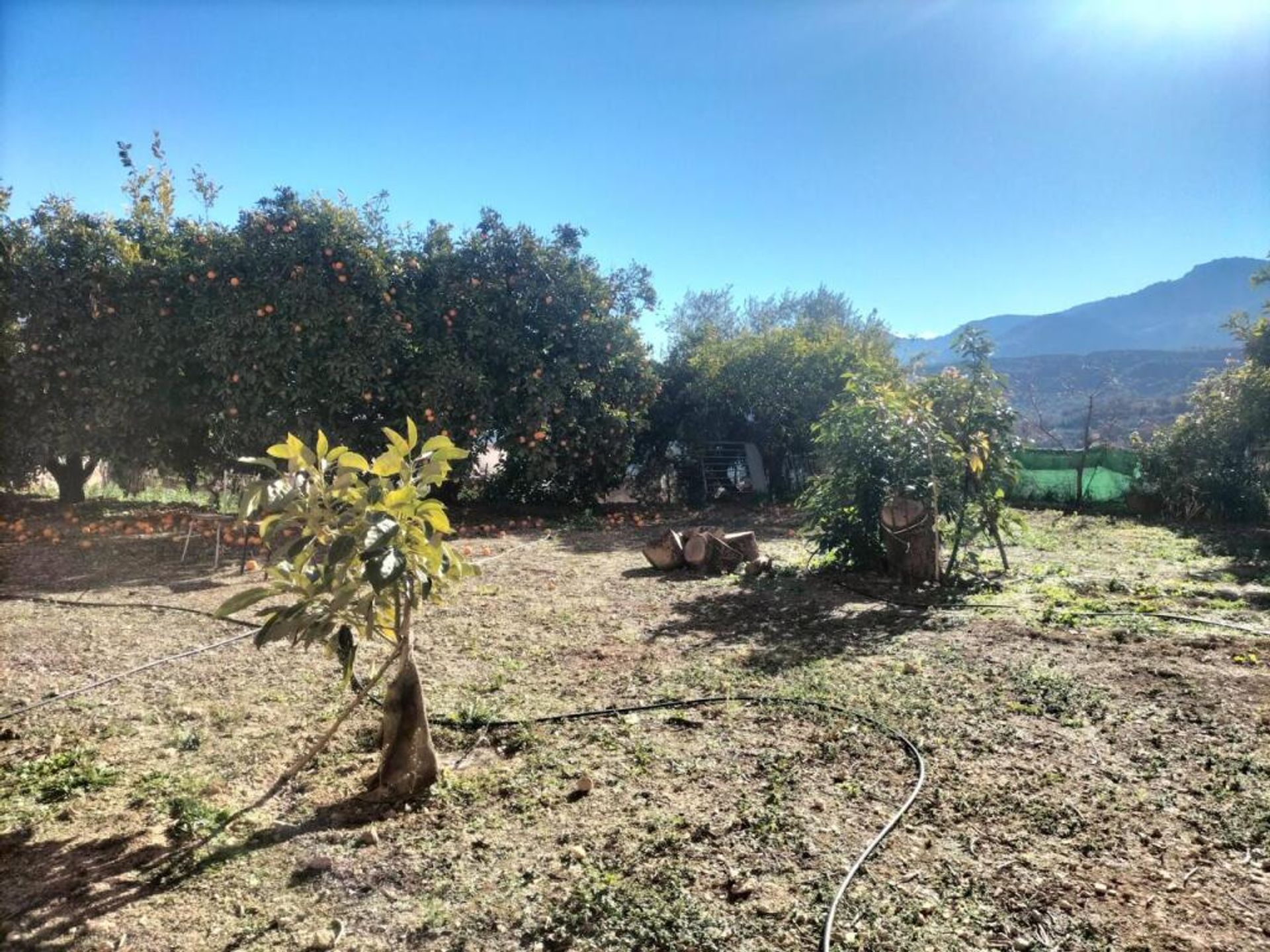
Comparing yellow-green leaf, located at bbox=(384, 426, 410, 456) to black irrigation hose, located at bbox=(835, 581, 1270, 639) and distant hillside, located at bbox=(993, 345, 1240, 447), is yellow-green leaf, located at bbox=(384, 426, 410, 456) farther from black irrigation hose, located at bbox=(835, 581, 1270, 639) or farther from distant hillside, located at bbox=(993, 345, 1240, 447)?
distant hillside, located at bbox=(993, 345, 1240, 447)

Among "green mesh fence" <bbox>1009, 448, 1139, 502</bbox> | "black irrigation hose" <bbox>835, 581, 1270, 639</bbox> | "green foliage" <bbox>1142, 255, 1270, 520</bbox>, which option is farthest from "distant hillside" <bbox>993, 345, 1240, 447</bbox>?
"black irrigation hose" <bbox>835, 581, 1270, 639</bbox>

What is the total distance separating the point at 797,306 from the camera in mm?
29531

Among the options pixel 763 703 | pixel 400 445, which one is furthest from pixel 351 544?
pixel 763 703

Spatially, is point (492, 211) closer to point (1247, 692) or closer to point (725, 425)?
point (725, 425)

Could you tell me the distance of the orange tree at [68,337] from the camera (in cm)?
794

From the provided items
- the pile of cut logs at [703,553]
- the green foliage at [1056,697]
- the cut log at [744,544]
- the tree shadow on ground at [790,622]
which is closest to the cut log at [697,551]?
the pile of cut logs at [703,553]

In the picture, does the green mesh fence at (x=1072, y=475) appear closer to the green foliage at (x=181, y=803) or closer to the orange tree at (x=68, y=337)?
the green foliage at (x=181, y=803)

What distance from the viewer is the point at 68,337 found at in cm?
802

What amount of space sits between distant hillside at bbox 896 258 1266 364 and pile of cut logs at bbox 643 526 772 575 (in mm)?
44272

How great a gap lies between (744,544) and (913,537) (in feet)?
5.27

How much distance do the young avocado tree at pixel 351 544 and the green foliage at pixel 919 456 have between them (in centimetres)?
419

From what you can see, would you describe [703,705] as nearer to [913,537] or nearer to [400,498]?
[400,498]

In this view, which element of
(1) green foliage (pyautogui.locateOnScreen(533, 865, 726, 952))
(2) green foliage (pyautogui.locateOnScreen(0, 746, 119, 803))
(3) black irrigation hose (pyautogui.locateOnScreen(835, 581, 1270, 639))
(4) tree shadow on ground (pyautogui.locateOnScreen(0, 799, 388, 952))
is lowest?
(3) black irrigation hose (pyautogui.locateOnScreen(835, 581, 1270, 639))

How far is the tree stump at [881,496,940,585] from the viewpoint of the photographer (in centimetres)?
542
